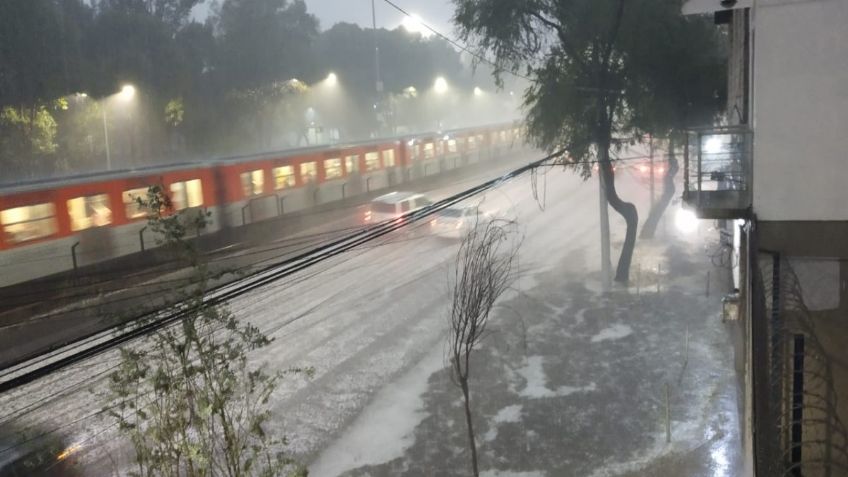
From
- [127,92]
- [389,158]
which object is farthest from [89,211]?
[127,92]

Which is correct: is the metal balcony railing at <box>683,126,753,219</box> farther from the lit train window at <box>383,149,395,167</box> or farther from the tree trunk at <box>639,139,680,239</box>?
the lit train window at <box>383,149,395,167</box>

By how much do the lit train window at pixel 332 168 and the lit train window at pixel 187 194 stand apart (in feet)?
23.7

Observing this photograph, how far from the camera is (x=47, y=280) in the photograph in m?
16.6

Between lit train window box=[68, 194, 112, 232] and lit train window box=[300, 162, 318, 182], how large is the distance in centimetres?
906

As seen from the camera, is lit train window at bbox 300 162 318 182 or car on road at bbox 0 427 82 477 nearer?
car on road at bbox 0 427 82 477

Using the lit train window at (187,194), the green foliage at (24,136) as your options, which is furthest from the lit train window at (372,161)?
the green foliage at (24,136)

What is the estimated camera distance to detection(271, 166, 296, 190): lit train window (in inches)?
977

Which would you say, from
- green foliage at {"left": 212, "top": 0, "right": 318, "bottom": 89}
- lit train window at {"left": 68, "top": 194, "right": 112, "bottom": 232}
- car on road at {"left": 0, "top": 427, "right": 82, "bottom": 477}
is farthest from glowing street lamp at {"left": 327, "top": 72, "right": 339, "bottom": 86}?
car on road at {"left": 0, "top": 427, "right": 82, "bottom": 477}

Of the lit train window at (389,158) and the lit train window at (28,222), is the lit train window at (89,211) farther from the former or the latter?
the lit train window at (389,158)

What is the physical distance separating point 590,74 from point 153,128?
31148 mm

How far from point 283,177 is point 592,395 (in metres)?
17.0

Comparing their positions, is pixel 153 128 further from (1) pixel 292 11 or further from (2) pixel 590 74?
(2) pixel 590 74

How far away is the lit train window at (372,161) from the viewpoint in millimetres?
30703

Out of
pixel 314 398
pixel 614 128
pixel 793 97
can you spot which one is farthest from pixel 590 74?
pixel 314 398
